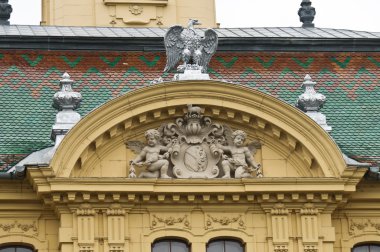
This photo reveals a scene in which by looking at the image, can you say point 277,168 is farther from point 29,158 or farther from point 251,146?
point 29,158

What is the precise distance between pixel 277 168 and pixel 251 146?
0.82 meters

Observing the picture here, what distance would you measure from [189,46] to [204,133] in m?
2.37

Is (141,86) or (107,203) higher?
(141,86)

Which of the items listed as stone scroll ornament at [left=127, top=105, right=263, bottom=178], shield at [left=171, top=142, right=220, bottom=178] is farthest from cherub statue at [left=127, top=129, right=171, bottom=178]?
shield at [left=171, top=142, right=220, bottom=178]

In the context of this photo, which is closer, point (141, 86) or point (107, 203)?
point (107, 203)

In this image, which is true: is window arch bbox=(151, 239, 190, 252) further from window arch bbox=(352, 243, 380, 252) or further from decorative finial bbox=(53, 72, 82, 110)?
window arch bbox=(352, 243, 380, 252)

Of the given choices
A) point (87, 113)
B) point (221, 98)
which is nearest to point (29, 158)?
point (87, 113)

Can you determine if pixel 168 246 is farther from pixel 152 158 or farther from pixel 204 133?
pixel 204 133

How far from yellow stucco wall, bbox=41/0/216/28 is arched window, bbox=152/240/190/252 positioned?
13.2 m

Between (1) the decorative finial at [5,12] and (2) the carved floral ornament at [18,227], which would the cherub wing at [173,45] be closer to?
(2) the carved floral ornament at [18,227]

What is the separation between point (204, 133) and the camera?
4878 centimetres

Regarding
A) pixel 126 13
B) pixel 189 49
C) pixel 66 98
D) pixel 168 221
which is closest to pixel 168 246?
pixel 168 221

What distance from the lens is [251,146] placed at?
49.0 metres

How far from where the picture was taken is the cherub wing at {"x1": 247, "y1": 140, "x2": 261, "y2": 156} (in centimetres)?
4894
